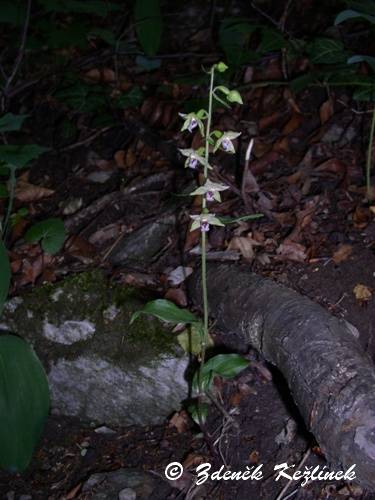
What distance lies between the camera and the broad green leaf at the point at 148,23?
12.9ft

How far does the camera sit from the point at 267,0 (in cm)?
465

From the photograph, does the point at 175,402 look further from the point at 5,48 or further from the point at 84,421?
the point at 5,48

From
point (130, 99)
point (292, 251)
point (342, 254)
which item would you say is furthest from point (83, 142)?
point (342, 254)

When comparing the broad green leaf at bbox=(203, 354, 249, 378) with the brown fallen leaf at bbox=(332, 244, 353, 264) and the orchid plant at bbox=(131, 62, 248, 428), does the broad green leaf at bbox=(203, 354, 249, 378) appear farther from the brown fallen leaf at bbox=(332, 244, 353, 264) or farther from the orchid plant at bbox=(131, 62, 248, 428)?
the brown fallen leaf at bbox=(332, 244, 353, 264)

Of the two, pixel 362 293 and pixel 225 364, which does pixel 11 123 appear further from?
pixel 362 293

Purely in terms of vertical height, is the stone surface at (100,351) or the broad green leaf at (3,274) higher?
the broad green leaf at (3,274)

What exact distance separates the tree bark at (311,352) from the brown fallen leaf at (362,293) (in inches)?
6.9

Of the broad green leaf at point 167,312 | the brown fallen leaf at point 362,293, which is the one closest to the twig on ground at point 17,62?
the broad green leaf at point 167,312

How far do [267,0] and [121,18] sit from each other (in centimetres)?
133

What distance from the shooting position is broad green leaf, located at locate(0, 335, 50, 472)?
2350 mm

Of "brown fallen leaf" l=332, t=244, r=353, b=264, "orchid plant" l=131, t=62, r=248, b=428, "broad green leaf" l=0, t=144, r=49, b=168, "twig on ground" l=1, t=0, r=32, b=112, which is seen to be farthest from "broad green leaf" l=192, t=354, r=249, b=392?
"twig on ground" l=1, t=0, r=32, b=112

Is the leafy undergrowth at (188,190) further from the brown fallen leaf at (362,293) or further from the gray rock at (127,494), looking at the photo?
the gray rock at (127,494)

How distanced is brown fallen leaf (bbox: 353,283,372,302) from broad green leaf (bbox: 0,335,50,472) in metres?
1.45

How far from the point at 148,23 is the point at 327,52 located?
1439mm
